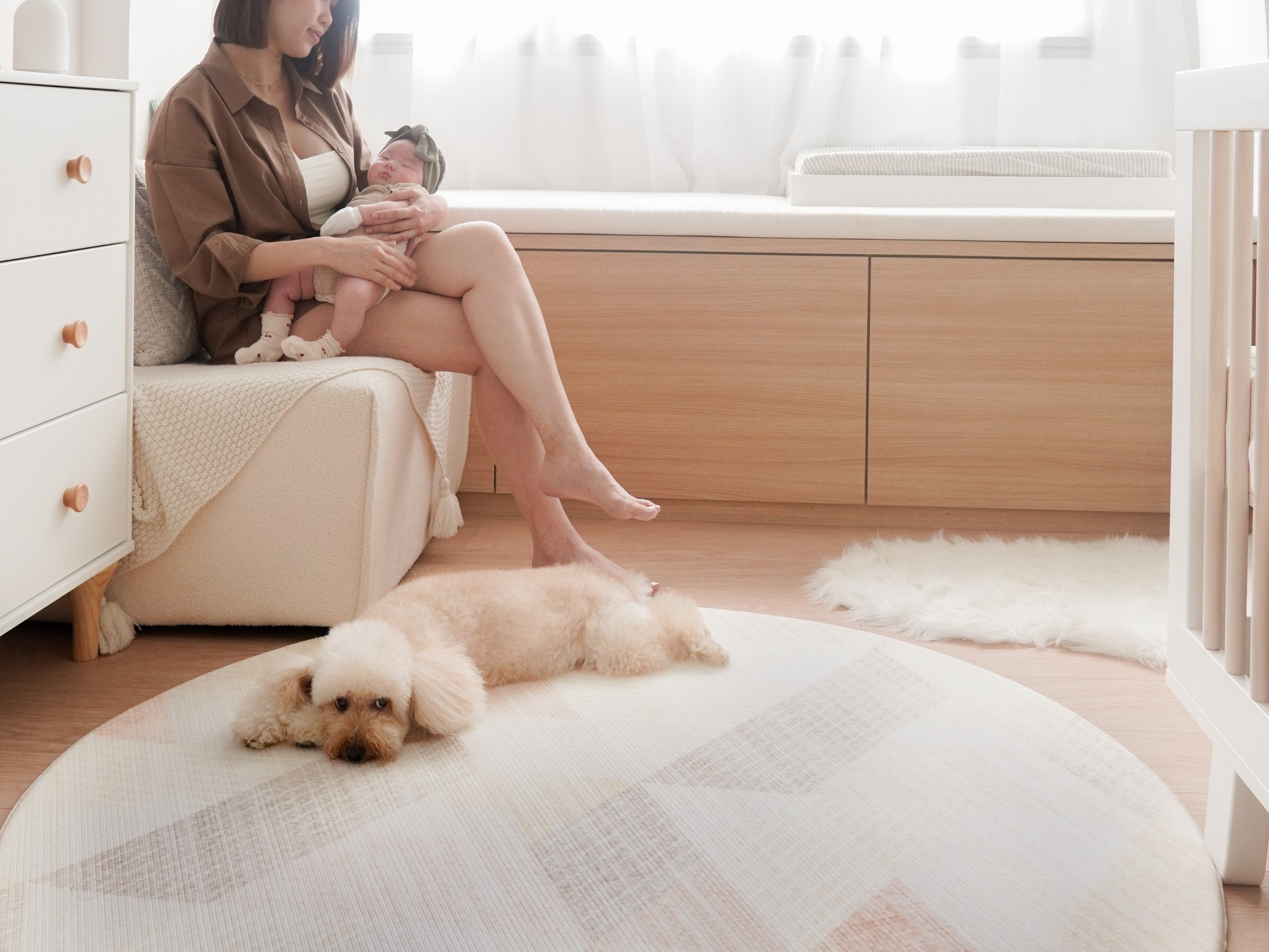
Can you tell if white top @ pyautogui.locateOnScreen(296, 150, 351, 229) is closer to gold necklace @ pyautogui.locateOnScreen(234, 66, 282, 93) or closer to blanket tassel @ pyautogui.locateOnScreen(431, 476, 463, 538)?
gold necklace @ pyautogui.locateOnScreen(234, 66, 282, 93)

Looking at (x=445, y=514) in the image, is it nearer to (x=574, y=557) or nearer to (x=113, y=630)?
(x=574, y=557)

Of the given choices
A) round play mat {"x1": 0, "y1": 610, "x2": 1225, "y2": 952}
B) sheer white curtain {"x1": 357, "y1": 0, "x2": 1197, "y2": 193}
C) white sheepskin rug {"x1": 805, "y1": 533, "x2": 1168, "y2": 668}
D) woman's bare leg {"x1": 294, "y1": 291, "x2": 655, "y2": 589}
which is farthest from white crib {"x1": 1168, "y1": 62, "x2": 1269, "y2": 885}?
sheer white curtain {"x1": 357, "y1": 0, "x2": 1197, "y2": 193}

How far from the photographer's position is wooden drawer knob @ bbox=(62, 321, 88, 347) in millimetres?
1471

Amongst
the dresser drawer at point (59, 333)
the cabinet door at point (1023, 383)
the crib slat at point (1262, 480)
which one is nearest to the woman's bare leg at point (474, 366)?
the dresser drawer at point (59, 333)

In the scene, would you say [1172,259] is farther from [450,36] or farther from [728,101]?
[450,36]

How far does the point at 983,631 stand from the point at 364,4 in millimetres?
2121

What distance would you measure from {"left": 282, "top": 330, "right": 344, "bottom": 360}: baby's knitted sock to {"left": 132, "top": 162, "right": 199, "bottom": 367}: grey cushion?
0.58 ft

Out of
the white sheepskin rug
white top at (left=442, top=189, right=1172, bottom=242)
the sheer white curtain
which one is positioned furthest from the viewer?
the sheer white curtain

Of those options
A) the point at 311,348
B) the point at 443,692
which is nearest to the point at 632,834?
the point at 443,692

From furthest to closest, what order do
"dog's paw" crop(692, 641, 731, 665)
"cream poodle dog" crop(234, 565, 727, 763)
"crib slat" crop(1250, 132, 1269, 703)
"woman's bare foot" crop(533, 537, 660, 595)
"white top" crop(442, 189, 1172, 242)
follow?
"white top" crop(442, 189, 1172, 242), "woman's bare foot" crop(533, 537, 660, 595), "dog's paw" crop(692, 641, 731, 665), "cream poodle dog" crop(234, 565, 727, 763), "crib slat" crop(1250, 132, 1269, 703)

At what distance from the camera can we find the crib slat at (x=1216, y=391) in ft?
3.30

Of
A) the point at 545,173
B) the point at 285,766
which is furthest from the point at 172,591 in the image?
the point at 545,173

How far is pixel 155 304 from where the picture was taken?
6.07ft

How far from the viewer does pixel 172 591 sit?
172cm
